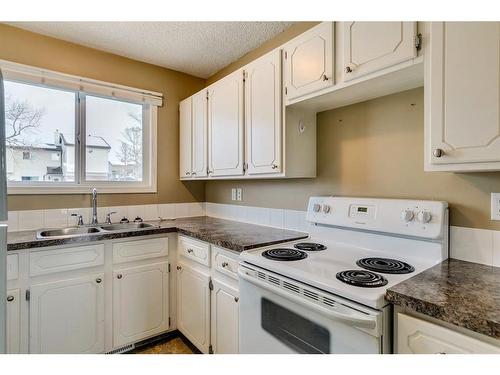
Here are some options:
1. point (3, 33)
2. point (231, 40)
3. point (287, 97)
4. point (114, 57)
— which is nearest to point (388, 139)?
point (287, 97)

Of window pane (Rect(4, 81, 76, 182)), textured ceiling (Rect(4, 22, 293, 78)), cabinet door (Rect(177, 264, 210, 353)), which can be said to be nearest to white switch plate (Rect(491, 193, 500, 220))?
cabinet door (Rect(177, 264, 210, 353))

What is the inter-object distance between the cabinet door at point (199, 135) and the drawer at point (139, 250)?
70cm

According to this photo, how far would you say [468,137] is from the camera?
1.01m

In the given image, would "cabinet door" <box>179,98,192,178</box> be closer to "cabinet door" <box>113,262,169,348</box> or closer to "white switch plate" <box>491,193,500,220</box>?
"cabinet door" <box>113,262,169,348</box>

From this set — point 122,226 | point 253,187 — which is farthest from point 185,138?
point 122,226

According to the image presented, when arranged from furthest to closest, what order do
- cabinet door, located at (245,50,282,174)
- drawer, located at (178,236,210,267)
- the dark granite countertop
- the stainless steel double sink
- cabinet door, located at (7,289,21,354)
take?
the stainless steel double sink, drawer, located at (178,236,210,267), cabinet door, located at (245,50,282,174), cabinet door, located at (7,289,21,354), the dark granite countertop

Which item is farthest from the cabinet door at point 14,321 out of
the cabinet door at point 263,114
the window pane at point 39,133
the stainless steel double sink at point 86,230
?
the cabinet door at point 263,114

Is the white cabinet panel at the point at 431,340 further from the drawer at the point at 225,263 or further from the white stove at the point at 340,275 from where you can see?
the drawer at the point at 225,263

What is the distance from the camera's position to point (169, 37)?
2207mm

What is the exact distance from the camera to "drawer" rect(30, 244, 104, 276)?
67.4 inches

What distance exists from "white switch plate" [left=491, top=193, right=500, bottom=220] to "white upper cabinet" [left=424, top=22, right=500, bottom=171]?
0.98ft

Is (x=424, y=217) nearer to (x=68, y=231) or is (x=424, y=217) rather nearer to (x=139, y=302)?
(x=139, y=302)

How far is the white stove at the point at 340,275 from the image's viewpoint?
0.99 meters

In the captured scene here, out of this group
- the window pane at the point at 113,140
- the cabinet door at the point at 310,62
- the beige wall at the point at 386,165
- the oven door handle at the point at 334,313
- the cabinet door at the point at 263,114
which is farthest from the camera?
the window pane at the point at 113,140
